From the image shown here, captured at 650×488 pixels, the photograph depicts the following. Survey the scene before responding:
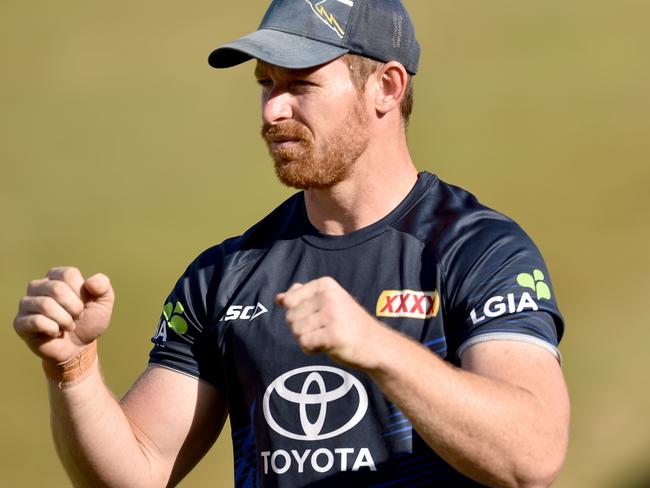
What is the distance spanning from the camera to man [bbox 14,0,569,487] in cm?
294

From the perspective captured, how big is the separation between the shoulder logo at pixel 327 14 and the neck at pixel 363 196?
1.21 feet

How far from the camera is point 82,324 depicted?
10.6 feet

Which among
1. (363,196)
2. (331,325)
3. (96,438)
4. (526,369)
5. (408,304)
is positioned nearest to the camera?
(331,325)

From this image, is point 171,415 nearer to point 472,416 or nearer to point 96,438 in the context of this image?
point 96,438

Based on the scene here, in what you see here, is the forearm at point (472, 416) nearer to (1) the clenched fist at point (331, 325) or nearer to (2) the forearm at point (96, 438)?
(1) the clenched fist at point (331, 325)

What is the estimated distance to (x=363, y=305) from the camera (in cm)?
338

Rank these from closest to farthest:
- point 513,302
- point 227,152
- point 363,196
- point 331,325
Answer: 1. point 331,325
2. point 513,302
3. point 363,196
4. point 227,152

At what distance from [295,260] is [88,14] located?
23.5 feet

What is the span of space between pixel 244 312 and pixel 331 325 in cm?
85

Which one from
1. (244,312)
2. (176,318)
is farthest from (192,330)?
(244,312)

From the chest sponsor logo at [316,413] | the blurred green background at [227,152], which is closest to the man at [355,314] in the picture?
the chest sponsor logo at [316,413]

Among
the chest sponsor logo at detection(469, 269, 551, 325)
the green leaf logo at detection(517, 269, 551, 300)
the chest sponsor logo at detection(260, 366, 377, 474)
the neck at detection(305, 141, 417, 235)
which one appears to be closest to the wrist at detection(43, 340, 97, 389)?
the chest sponsor logo at detection(260, 366, 377, 474)

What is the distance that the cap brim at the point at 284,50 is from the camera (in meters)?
3.47

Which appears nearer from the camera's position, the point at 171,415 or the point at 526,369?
the point at 526,369
